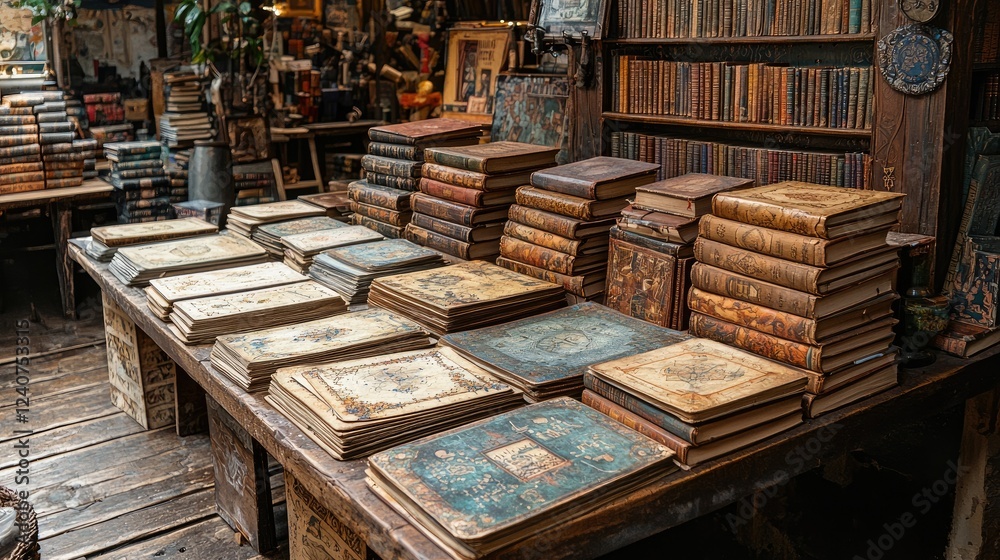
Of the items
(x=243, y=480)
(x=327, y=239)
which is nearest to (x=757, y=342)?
(x=243, y=480)

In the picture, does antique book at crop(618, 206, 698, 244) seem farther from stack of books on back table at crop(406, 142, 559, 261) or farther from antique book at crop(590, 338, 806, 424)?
stack of books on back table at crop(406, 142, 559, 261)

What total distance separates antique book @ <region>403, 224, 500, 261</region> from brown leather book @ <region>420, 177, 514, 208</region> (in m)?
0.14

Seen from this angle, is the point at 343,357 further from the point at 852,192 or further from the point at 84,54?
the point at 84,54

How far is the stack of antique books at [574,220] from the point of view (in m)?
2.70

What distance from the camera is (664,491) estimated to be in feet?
5.63

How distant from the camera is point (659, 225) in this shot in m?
2.44

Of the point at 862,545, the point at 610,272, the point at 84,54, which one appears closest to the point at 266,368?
the point at 610,272

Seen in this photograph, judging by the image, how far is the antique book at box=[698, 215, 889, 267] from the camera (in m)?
1.98

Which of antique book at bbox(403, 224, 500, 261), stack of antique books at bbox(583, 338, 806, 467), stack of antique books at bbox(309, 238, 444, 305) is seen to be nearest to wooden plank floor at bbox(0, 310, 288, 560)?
stack of antique books at bbox(309, 238, 444, 305)

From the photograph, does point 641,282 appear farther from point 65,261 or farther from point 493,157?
point 65,261

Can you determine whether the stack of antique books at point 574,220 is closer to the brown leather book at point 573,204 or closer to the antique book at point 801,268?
the brown leather book at point 573,204

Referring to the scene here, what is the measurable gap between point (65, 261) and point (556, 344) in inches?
158

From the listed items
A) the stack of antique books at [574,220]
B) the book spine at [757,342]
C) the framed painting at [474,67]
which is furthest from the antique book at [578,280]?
the framed painting at [474,67]

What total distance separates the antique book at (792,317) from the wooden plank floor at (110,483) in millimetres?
1597
